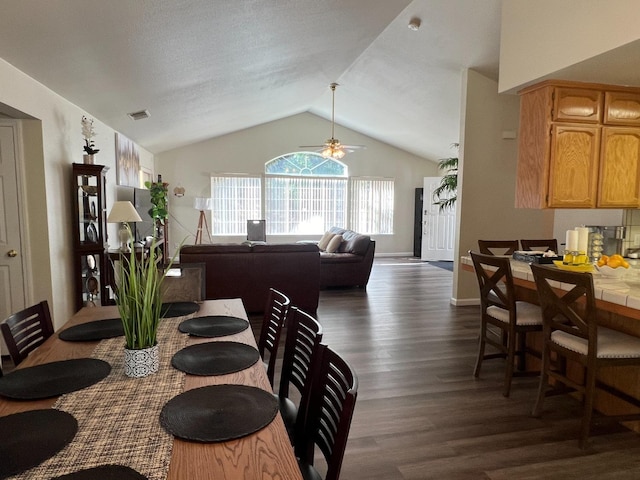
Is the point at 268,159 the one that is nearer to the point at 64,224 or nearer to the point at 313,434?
the point at 64,224

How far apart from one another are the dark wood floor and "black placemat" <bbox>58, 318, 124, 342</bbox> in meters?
1.35

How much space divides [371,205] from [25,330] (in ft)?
28.6

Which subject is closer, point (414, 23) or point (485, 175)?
point (414, 23)

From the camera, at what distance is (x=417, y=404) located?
2816mm

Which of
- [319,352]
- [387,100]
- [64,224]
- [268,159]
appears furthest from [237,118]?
[319,352]

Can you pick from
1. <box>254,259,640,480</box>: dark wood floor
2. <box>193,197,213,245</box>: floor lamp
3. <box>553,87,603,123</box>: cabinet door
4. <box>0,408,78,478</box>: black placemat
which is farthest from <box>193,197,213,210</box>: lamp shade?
<box>0,408,78,478</box>: black placemat

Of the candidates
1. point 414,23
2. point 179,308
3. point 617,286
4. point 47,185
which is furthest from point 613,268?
point 47,185

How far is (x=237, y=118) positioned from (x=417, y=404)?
619 centimetres

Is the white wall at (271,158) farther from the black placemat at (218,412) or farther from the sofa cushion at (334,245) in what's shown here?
the black placemat at (218,412)

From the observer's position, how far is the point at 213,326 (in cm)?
210

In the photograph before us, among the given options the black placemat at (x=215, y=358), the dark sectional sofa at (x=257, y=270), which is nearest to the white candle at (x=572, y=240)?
the black placemat at (x=215, y=358)

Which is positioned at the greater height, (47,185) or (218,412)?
(47,185)

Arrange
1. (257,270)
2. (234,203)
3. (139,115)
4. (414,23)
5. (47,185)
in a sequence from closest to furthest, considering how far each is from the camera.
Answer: (47,185) → (414,23) → (257,270) → (139,115) → (234,203)

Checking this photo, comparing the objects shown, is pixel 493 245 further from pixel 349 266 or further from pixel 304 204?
pixel 304 204
